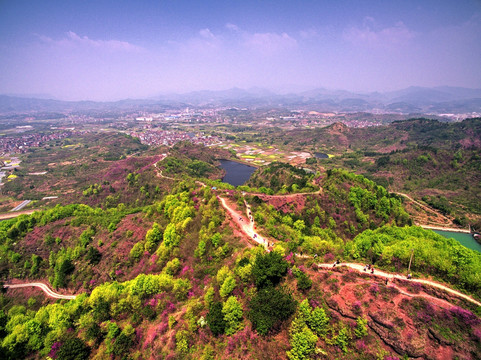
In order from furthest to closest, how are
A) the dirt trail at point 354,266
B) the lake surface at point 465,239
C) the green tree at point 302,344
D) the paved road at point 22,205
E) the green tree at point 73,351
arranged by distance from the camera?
the paved road at point 22,205 < the lake surface at point 465,239 < the green tree at point 73,351 < the dirt trail at point 354,266 < the green tree at point 302,344

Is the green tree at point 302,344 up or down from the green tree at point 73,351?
up

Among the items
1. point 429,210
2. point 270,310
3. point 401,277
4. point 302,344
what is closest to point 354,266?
point 401,277

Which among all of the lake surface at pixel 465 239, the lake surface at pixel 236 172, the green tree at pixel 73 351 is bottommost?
the lake surface at pixel 465 239

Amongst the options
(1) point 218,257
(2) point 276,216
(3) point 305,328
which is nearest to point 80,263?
(1) point 218,257

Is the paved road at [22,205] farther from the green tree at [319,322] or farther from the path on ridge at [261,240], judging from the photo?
the green tree at [319,322]

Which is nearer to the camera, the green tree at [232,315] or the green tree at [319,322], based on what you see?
the green tree at [319,322]

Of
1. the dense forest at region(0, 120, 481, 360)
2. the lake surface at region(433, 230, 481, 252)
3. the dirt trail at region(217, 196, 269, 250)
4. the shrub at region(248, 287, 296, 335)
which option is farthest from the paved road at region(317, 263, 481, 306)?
the lake surface at region(433, 230, 481, 252)

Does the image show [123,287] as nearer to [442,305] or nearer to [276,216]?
[276,216]

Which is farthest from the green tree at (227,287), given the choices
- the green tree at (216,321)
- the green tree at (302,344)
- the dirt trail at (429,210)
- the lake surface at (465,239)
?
the dirt trail at (429,210)
